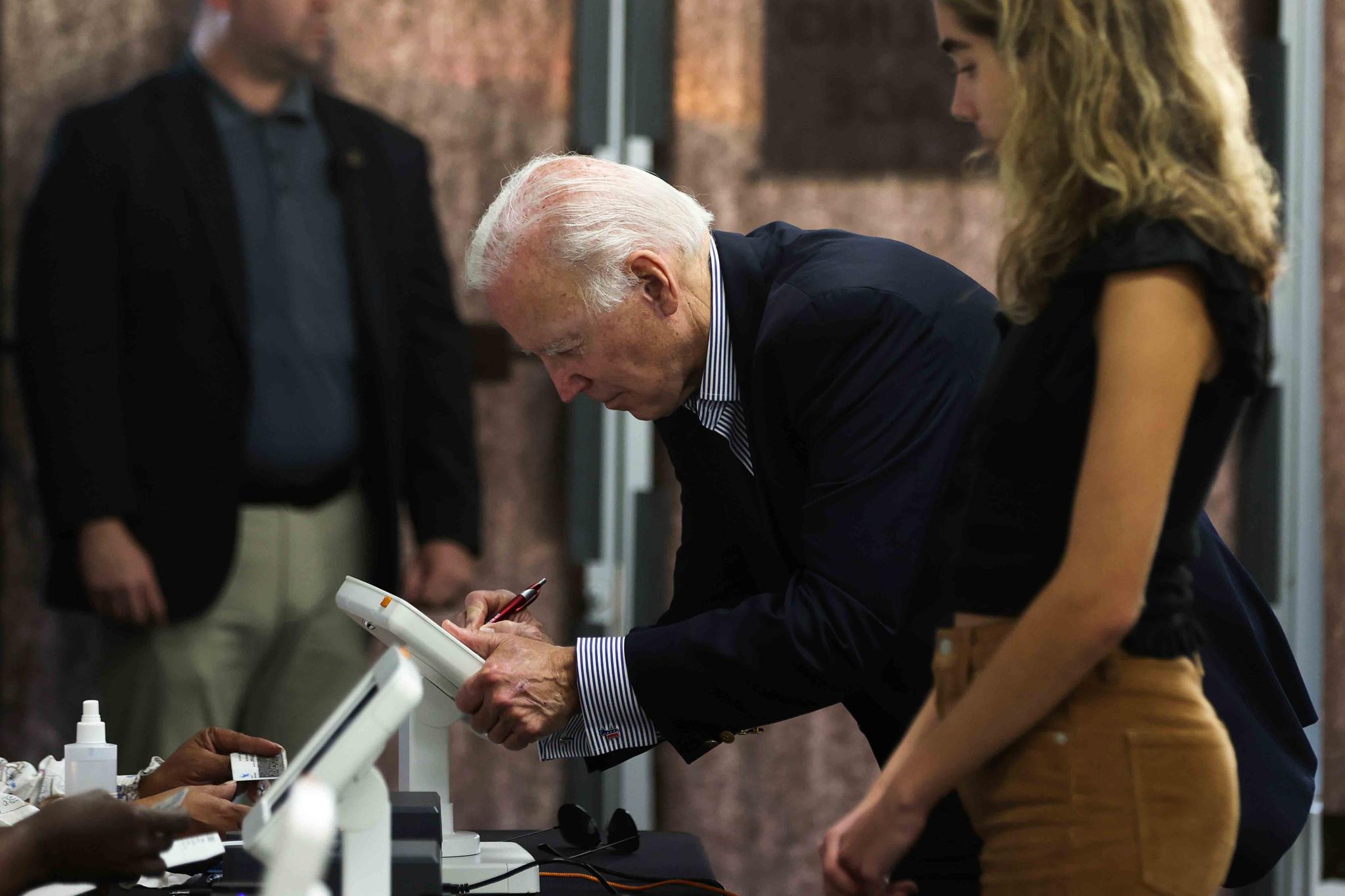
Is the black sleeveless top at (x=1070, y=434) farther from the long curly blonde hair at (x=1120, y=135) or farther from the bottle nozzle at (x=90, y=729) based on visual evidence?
the bottle nozzle at (x=90, y=729)

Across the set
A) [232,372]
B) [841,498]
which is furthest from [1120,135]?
[232,372]

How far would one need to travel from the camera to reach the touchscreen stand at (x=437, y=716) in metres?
1.47

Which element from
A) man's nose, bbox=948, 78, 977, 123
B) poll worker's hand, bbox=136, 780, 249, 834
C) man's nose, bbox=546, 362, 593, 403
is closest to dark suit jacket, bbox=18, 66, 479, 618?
man's nose, bbox=546, 362, 593, 403

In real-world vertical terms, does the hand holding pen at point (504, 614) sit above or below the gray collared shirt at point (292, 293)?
below

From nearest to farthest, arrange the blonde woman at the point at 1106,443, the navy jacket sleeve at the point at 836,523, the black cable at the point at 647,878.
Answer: the blonde woman at the point at 1106,443 → the navy jacket sleeve at the point at 836,523 → the black cable at the point at 647,878

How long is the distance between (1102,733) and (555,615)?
222 cm

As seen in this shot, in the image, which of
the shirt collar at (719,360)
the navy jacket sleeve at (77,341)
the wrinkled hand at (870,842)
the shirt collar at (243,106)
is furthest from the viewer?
the shirt collar at (243,106)

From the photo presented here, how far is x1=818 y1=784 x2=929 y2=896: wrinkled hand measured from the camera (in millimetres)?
1162

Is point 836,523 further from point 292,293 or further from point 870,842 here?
point 292,293

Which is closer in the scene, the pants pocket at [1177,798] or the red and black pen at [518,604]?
the pants pocket at [1177,798]

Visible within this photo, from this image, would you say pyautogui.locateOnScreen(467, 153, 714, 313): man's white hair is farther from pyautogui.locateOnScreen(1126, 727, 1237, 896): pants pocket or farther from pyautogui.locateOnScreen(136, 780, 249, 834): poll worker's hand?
pyautogui.locateOnScreen(1126, 727, 1237, 896): pants pocket

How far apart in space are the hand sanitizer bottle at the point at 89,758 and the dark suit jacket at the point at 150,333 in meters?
1.41

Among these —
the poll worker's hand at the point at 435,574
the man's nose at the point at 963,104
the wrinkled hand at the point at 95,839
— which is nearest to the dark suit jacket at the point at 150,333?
the poll worker's hand at the point at 435,574

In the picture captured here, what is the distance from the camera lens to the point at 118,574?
2.86 meters
